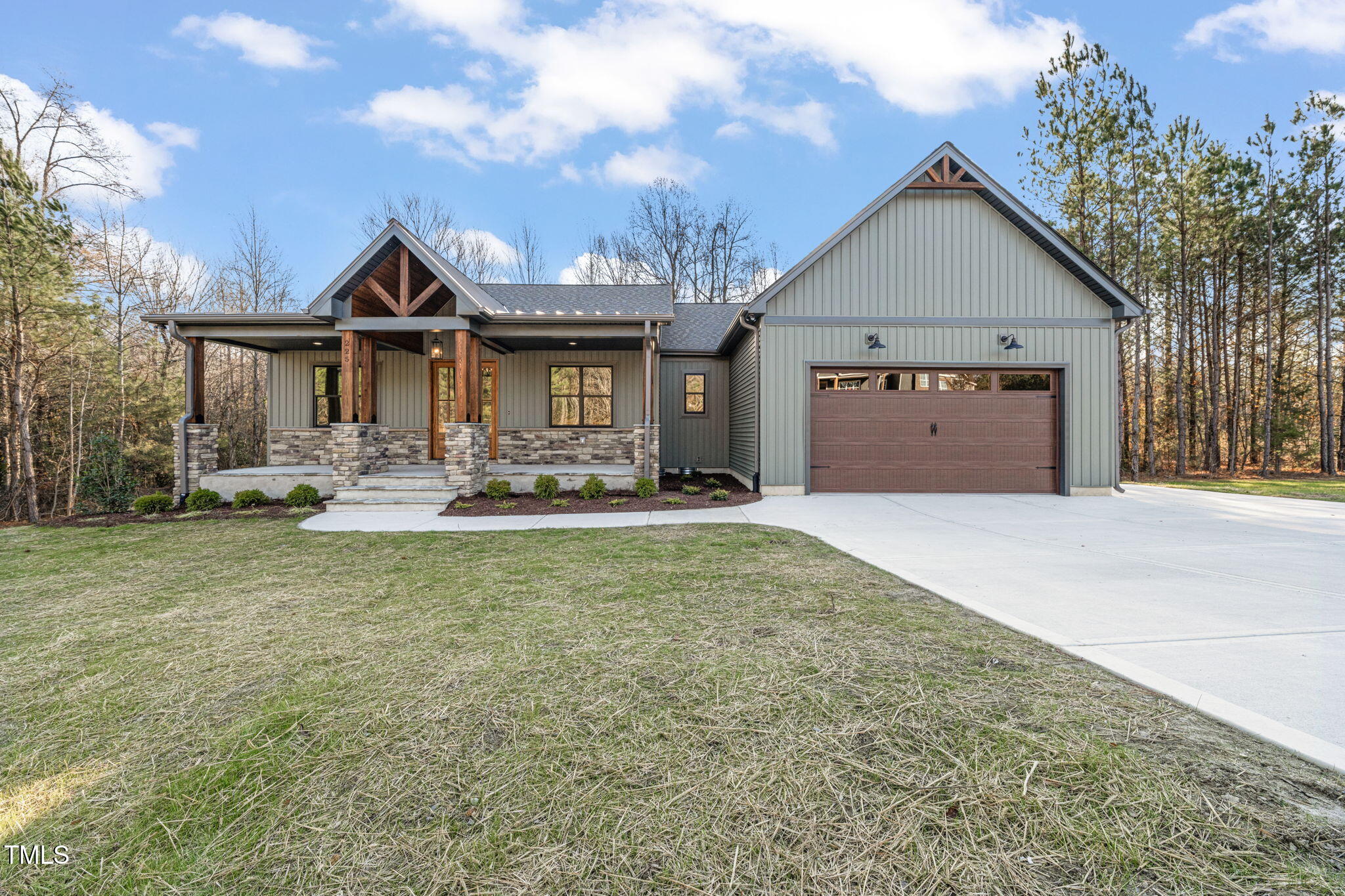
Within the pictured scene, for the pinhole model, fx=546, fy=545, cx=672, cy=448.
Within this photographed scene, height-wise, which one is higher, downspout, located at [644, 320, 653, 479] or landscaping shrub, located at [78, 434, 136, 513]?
downspout, located at [644, 320, 653, 479]

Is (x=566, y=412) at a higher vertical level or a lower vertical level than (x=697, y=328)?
lower

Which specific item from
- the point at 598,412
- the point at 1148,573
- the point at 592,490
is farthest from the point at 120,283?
the point at 1148,573

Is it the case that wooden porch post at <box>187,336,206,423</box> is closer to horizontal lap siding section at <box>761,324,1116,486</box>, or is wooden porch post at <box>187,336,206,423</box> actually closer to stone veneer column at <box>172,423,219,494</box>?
stone veneer column at <box>172,423,219,494</box>

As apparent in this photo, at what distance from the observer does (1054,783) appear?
1.75 m

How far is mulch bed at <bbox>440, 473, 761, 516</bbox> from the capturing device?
845 centimetres

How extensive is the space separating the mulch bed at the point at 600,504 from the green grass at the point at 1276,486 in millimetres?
10135

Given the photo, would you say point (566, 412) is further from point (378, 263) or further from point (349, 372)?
point (378, 263)

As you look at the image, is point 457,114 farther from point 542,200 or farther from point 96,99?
point 96,99

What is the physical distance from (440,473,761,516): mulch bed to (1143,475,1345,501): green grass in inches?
399

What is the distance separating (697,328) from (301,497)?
9783 millimetres

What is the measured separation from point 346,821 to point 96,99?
48.4 feet

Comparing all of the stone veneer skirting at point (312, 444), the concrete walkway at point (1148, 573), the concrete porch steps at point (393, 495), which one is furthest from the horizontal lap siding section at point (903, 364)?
the stone veneer skirting at point (312, 444)

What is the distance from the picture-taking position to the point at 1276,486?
12734 millimetres

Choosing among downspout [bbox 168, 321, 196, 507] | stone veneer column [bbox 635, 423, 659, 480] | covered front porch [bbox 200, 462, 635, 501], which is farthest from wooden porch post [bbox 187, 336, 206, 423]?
stone veneer column [bbox 635, 423, 659, 480]
